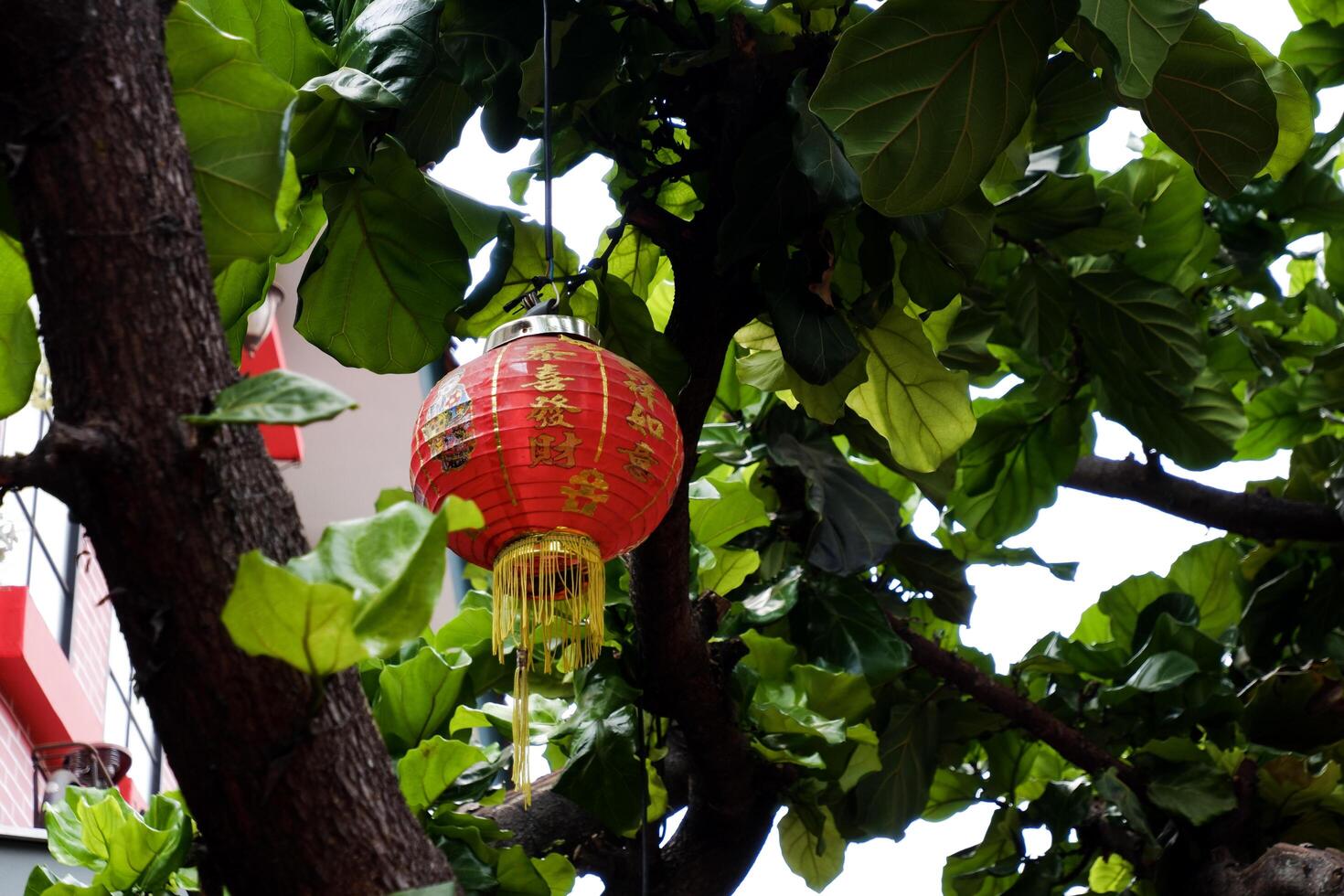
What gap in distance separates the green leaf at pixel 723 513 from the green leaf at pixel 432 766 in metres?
0.45

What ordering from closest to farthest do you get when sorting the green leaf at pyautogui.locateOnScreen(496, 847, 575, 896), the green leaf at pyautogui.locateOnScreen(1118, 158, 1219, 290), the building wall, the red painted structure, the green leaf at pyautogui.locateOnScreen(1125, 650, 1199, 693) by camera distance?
the green leaf at pyautogui.locateOnScreen(496, 847, 575, 896) → the green leaf at pyautogui.locateOnScreen(1125, 650, 1199, 693) → the green leaf at pyautogui.locateOnScreen(1118, 158, 1219, 290) → the building wall → the red painted structure

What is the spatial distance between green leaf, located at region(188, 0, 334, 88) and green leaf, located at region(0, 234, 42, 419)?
1.14ft

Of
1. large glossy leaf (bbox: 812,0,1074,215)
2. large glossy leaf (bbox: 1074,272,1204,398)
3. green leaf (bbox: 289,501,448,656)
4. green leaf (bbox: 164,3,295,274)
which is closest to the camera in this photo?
green leaf (bbox: 289,501,448,656)

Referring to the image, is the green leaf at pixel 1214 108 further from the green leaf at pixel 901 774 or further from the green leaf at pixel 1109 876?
the green leaf at pixel 1109 876

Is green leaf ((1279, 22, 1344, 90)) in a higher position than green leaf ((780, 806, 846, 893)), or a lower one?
higher

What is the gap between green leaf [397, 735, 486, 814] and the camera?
4.50 feet

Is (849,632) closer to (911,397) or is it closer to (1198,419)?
(911,397)

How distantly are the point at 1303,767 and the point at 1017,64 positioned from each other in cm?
104

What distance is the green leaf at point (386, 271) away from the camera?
Answer: 4.52 ft

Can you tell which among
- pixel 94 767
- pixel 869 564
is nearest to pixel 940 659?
pixel 869 564

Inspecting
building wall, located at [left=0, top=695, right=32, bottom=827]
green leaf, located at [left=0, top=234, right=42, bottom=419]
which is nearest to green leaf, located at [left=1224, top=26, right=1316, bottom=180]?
green leaf, located at [left=0, top=234, right=42, bottom=419]

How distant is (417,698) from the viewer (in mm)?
1487

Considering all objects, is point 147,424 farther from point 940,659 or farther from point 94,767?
point 94,767

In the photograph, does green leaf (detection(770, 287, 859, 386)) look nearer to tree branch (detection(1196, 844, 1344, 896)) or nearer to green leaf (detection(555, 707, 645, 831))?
green leaf (detection(555, 707, 645, 831))
